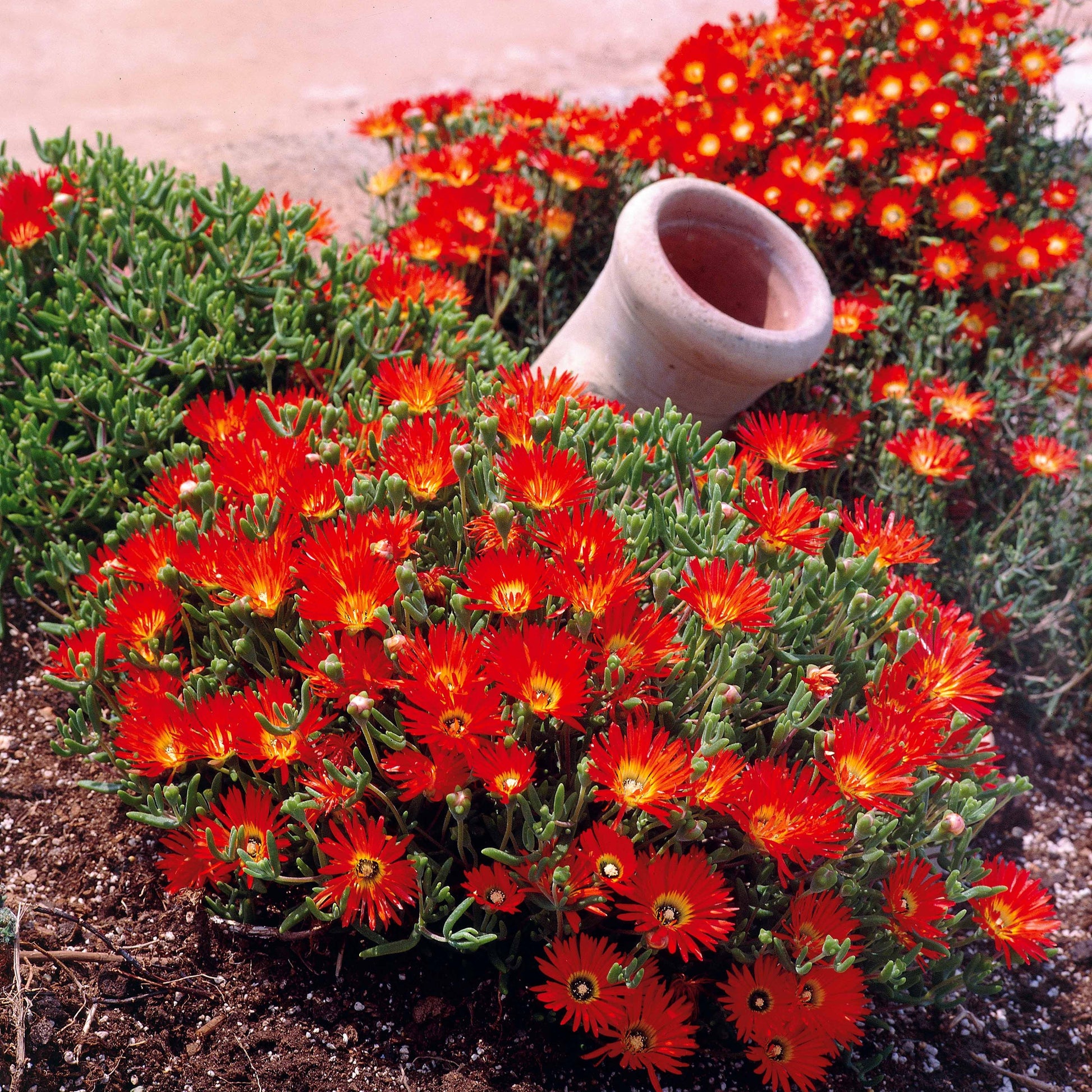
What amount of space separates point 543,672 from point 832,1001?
0.64 meters

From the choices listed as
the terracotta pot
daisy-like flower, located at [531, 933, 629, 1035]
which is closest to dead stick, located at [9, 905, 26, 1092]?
daisy-like flower, located at [531, 933, 629, 1035]

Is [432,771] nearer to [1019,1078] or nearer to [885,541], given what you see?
[885,541]

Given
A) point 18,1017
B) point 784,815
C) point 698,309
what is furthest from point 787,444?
point 18,1017

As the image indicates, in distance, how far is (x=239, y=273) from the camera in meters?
2.26

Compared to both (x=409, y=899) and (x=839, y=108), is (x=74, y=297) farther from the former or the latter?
(x=839, y=108)

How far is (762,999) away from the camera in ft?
4.96

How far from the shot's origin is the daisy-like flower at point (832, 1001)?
1484 millimetres

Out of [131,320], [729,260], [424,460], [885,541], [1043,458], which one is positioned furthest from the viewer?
[729,260]

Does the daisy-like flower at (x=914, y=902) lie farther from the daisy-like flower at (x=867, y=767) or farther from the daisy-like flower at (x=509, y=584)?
the daisy-like flower at (x=509, y=584)

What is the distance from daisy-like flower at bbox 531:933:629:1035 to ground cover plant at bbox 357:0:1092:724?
1.49 metres

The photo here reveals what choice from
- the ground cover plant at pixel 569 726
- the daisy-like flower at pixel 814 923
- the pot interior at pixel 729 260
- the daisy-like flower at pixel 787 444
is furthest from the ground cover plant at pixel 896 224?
the daisy-like flower at pixel 814 923

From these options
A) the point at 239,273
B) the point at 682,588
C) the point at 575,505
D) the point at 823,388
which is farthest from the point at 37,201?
the point at 823,388

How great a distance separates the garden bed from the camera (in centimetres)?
150

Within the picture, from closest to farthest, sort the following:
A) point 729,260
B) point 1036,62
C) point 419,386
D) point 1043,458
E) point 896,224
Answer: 1. point 419,386
2. point 1043,458
3. point 729,260
4. point 896,224
5. point 1036,62
